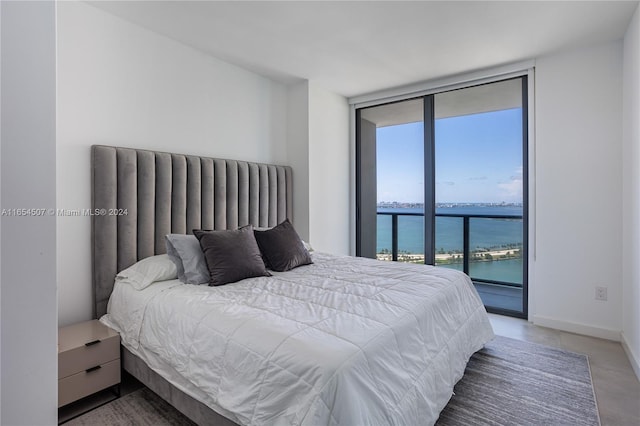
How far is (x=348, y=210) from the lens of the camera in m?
4.73

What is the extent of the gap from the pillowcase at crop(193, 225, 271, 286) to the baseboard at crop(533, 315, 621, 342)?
2.73 m

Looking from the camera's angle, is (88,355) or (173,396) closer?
(173,396)

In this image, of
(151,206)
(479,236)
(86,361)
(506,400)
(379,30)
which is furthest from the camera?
(479,236)

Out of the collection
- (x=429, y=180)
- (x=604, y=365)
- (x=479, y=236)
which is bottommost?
(x=604, y=365)

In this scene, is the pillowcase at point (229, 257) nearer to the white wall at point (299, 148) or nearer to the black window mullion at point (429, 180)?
the white wall at point (299, 148)

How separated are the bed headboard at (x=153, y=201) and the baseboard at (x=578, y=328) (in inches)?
117

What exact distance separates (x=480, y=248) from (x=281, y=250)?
281 centimetres

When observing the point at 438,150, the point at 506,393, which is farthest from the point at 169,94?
the point at 506,393

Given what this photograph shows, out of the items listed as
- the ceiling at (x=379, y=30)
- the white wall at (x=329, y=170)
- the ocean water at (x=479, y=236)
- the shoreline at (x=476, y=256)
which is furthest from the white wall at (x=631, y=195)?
the white wall at (x=329, y=170)

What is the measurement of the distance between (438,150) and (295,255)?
2.37m

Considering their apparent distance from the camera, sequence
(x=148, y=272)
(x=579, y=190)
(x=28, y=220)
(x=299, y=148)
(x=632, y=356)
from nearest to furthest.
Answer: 1. (x=28, y=220)
2. (x=148, y=272)
3. (x=632, y=356)
4. (x=579, y=190)
5. (x=299, y=148)

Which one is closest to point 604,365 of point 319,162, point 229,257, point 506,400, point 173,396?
point 506,400

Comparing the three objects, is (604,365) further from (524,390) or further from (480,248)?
(480,248)

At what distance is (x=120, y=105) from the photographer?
102 inches
